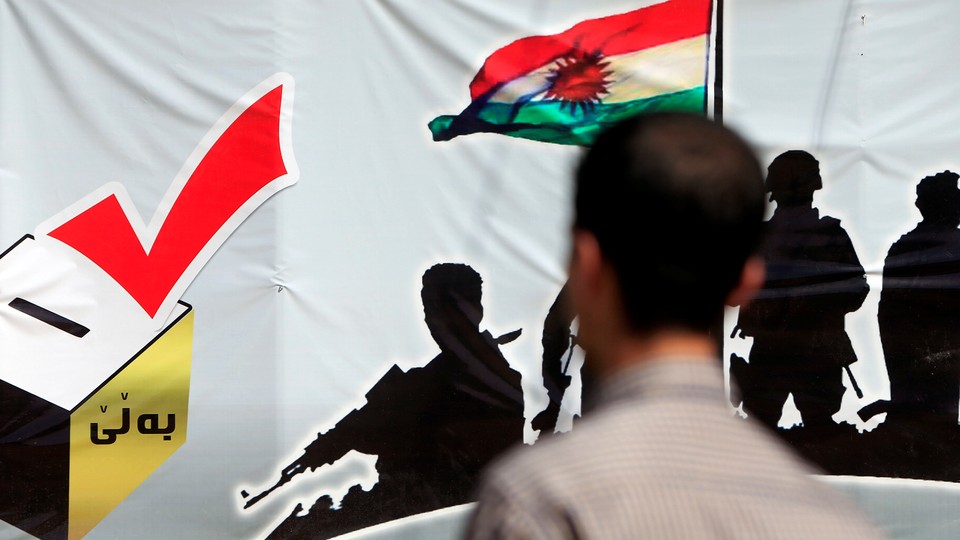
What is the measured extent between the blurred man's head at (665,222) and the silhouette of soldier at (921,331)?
10.3 ft

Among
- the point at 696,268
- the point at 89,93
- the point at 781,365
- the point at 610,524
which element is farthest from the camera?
the point at 781,365

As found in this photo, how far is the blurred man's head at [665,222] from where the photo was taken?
33.9 inches

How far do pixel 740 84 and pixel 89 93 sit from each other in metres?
2.41

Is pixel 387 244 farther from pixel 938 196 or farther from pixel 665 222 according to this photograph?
pixel 665 222

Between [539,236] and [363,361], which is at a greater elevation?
[539,236]

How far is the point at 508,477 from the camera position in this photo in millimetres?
812

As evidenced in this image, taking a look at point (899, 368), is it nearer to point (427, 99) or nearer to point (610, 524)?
point (427, 99)

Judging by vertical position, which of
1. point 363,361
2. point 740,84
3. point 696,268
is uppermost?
point 740,84

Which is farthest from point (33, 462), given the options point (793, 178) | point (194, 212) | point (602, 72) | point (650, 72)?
point (793, 178)

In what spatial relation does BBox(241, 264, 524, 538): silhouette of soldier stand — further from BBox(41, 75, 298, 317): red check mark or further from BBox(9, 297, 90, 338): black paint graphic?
BBox(9, 297, 90, 338): black paint graphic

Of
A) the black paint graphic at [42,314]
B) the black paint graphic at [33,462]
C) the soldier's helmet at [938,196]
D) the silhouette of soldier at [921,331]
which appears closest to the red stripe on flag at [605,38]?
the soldier's helmet at [938,196]

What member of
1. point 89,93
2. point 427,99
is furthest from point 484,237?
point 89,93

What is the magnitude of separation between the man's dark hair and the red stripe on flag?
2824 mm

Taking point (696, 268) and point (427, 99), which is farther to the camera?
point (427, 99)
